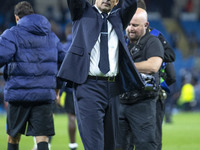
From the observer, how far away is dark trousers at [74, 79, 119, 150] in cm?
455

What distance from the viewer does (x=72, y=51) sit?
456 cm

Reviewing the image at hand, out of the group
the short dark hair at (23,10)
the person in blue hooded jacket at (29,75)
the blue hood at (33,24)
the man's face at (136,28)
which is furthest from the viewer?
the short dark hair at (23,10)

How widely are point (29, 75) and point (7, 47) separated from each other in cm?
41

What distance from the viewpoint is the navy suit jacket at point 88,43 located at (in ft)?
14.9

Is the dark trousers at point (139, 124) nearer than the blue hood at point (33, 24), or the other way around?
the dark trousers at point (139, 124)

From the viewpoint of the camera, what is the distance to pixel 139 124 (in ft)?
18.0

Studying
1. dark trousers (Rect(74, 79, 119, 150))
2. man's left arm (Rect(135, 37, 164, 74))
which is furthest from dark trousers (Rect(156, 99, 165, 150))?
dark trousers (Rect(74, 79, 119, 150))

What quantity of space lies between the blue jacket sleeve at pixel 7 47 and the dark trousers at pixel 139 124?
4.63 feet

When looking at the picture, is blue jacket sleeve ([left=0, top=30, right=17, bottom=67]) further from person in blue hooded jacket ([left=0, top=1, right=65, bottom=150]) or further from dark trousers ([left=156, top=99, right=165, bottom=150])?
dark trousers ([left=156, top=99, right=165, bottom=150])

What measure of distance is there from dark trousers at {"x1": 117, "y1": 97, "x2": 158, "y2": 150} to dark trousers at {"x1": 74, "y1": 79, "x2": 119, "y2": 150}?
83 cm

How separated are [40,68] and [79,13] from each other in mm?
1380

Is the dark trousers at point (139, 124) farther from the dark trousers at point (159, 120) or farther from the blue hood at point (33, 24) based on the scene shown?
the blue hood at point (33, 24)

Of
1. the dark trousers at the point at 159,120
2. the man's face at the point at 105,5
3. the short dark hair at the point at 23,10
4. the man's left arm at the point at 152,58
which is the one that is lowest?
the dark trousers at the point at 159,120

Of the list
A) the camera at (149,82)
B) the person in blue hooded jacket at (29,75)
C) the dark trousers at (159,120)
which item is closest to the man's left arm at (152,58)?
the camera at (149,82)
